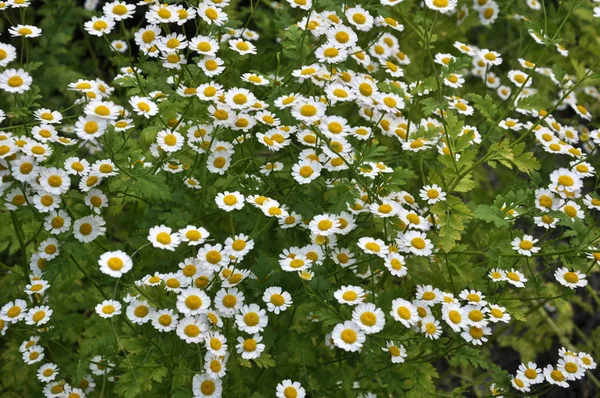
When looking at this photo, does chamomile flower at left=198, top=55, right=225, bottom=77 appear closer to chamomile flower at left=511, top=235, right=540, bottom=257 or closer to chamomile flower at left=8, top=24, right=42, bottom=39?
chamomile flower at left=8, top=24, right=42, bottom=39

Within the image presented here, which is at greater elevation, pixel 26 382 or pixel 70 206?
pixel 70 206

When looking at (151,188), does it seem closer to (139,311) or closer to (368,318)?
(139,311)

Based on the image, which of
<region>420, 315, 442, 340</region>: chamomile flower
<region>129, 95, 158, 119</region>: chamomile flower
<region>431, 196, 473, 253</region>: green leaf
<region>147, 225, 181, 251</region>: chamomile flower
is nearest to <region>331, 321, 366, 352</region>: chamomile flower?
<region>420, 315, 442, 340</region>: chamomile flower

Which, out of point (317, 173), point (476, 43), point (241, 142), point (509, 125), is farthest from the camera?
point (476, 43)

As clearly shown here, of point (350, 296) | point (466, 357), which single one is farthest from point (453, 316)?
point (350, 296)

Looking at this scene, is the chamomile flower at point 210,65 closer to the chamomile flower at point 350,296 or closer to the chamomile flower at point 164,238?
the chamomile flower at point 164,238

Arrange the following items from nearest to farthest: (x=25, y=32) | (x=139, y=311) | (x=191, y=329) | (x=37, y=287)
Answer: (x=191, y=329), (x=139, y=311), (x=37, y=287), (x=25, y=32)

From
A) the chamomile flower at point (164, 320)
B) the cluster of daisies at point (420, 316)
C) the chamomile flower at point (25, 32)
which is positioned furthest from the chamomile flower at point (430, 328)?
the chamomile flower at point (25, 32)

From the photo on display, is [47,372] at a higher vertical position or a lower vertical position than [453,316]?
lower

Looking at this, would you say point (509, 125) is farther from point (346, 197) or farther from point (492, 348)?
point (492, 348)

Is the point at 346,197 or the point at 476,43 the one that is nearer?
the point at 346,197

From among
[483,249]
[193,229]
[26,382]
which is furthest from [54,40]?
[483,249]
